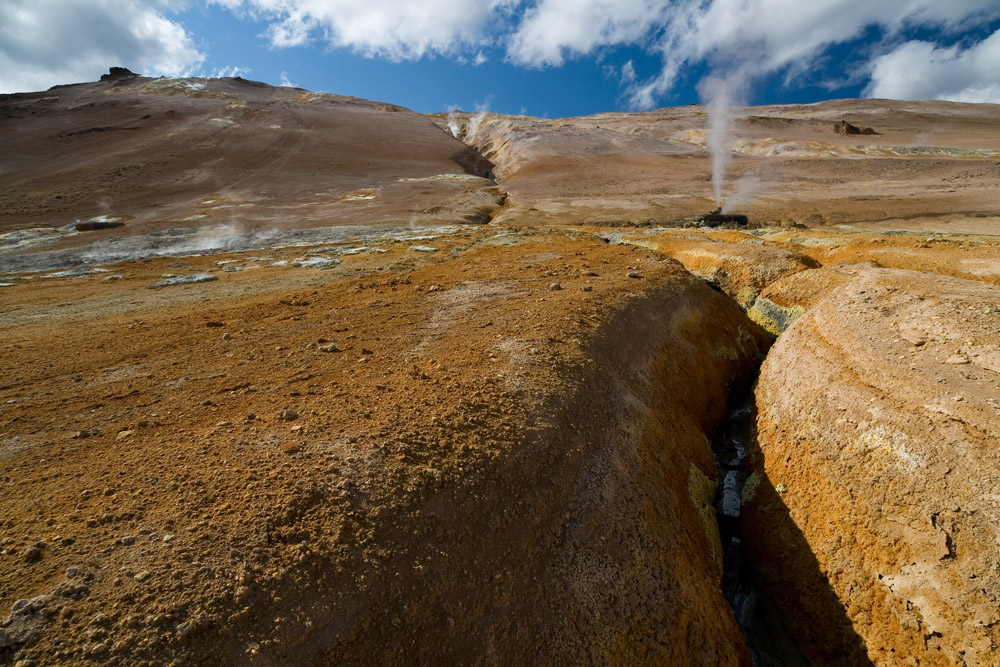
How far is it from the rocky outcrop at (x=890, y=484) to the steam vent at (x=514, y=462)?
3 cm

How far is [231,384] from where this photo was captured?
7.01 meters

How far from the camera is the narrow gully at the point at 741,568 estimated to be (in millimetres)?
6305

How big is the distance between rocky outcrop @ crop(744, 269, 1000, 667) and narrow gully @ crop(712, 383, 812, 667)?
23 centimetres

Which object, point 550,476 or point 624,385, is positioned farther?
point 624,385

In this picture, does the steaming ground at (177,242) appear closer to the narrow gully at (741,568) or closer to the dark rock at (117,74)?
the narrow gully at (741,568)

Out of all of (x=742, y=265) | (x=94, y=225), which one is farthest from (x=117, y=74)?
(x=742, y=265)

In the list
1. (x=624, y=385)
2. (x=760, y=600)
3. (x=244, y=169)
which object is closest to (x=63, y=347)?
(x=624, y=385)

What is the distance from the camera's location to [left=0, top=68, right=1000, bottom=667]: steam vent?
4055mm

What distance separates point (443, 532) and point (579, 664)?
5.57ft

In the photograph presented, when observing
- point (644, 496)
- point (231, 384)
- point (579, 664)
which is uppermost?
point (231, 384)

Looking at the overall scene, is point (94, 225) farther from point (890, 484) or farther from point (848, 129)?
point (848, 129)

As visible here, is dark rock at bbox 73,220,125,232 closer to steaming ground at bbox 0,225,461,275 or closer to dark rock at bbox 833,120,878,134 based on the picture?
steaming ground at bbox 0,225,461,275

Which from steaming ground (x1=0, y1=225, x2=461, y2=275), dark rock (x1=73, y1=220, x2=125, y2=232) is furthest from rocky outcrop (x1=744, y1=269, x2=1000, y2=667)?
dark rock (x1=73, y1=220, x2=125, y2=232)

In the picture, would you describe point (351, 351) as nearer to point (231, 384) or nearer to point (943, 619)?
point (231, 384)
